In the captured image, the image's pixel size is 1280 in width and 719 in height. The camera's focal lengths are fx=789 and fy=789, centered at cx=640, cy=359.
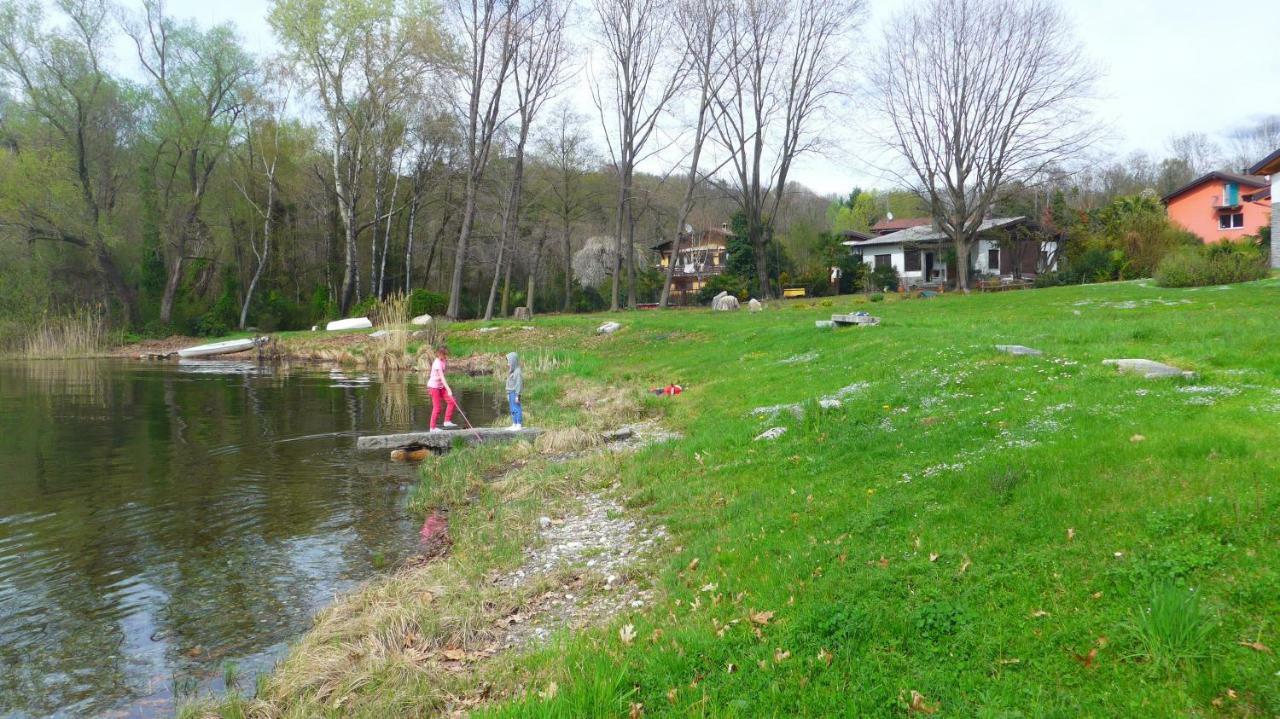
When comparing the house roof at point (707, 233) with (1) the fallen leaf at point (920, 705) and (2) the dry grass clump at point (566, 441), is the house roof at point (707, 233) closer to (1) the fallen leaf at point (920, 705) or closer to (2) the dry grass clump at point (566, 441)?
(2) the dry grass clump at point (566, 441)

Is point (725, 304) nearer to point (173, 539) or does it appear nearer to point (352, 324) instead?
point (352, 324)

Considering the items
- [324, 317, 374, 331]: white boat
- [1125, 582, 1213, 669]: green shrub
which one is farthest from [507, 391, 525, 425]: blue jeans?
[324, 317, 374, 331]: white boat

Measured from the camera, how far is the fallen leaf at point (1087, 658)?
15.5ft

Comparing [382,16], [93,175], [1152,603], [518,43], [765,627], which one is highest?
[382,16]

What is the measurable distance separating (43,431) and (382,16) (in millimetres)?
34985

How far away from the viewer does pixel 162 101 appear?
48125mm

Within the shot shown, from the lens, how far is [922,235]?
66.3 meters

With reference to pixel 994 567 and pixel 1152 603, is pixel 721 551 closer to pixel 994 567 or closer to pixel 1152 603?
pixel 994 567

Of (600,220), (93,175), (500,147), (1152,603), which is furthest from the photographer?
(600,220)

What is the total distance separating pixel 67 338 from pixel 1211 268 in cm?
5501

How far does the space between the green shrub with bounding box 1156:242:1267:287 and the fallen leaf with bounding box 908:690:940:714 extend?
32.8 metres

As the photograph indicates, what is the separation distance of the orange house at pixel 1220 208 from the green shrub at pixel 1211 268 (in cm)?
2683

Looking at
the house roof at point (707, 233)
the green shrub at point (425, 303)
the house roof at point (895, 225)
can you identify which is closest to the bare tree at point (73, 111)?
the green shrub at point (425, 303)

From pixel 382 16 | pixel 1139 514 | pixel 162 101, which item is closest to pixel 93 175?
pixel 162 101
